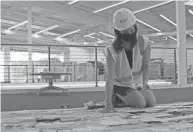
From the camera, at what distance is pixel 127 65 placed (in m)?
1.66

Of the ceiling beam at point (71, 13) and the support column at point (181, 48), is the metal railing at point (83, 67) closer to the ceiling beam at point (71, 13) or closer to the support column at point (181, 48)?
the support column at point (181, 48)

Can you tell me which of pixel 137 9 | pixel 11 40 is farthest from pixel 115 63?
pixel 11 40

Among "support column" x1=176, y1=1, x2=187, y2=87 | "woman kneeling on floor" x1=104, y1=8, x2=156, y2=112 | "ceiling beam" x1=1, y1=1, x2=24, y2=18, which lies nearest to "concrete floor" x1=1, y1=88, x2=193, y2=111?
"woman kneeling on floor" x1=104, y1=8, x2=156, y2=112

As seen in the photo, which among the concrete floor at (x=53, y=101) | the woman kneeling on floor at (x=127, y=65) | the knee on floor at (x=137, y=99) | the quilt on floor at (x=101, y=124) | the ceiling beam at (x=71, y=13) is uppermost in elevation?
the ceiling beam at (x=71, y=13)

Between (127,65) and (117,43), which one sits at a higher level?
(117,43)

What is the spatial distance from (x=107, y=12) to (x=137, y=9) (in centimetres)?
113

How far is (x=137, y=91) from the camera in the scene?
5.54 ft

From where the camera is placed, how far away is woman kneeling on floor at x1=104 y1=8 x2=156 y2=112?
152 cm

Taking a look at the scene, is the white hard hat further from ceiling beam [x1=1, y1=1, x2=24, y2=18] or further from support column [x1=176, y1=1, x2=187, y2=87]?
ceiling beam [x1=1, y1=1, x2=24, y2=18]

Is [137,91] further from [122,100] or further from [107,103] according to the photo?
[107,103]

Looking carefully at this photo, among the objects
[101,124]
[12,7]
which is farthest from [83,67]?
[101,124]

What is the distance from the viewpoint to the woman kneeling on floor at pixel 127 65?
1.52 meters

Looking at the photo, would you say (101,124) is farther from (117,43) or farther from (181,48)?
(181,48)

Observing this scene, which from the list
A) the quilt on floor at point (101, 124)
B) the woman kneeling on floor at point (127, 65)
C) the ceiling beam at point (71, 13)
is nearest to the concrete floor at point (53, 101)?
the woman kneeling on floor at point (127, 65)
